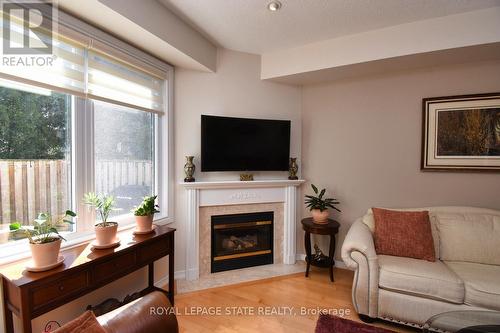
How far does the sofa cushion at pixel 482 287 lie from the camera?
1.71 m

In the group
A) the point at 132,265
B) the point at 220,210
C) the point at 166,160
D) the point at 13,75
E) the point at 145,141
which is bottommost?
the point at 132,265

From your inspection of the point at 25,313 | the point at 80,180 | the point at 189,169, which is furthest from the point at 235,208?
the point at 25,313

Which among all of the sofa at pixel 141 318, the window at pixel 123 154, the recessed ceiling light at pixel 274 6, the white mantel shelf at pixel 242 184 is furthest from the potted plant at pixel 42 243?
the recessed ceiling light at pixel 274 6

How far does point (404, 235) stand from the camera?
7.43 feet

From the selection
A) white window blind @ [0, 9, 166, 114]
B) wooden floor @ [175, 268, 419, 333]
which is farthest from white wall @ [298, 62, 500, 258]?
white window blind @ [0, 9, 166, 114]

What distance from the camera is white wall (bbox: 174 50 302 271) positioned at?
2748 millimetres

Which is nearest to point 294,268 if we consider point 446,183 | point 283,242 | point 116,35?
point 283,242

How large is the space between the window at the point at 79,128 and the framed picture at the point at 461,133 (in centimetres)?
289

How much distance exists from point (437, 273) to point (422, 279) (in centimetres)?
13

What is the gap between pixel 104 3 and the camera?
62.6 inches

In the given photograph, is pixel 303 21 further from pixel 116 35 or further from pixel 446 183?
pixel 446 183

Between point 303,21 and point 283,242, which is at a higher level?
point 303,21

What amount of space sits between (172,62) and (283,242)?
8.34ft

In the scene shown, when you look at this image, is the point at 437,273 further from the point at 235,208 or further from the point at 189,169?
the point at 189,169
